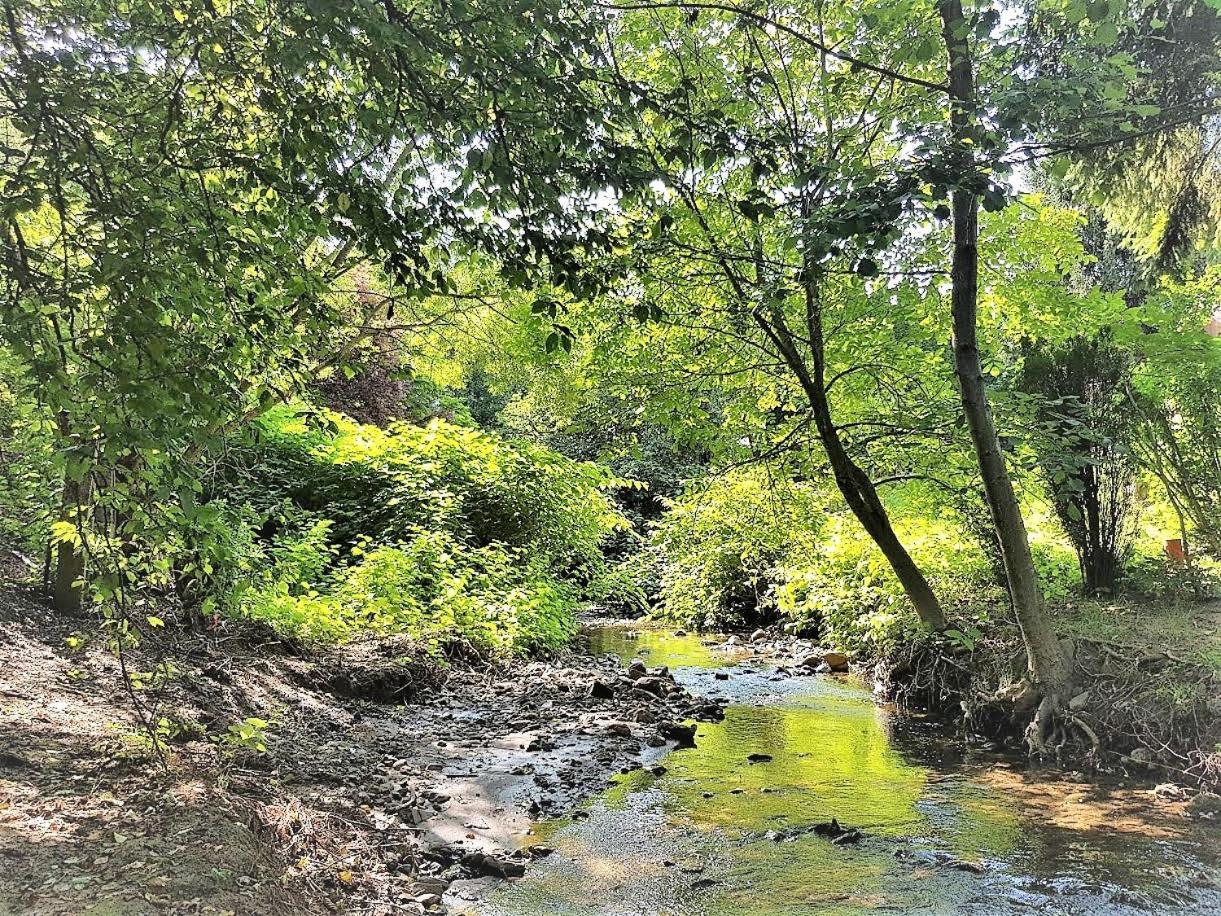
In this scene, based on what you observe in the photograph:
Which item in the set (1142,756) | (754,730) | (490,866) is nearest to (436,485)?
(754,730)

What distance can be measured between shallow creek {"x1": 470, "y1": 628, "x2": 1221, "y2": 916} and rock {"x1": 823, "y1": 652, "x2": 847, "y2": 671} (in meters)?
3.72

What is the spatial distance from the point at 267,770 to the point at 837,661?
8.13 metres

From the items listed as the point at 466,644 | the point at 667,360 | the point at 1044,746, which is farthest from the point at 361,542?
the point at 1044,746

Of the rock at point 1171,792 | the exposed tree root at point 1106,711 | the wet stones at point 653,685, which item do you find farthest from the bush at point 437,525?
the rock at point 1171,792

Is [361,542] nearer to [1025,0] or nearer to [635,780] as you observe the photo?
[635,780]

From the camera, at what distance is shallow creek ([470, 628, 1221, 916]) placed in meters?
3.97

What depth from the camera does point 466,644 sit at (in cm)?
891

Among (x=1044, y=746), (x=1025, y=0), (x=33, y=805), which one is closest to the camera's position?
(x=33, y=805)

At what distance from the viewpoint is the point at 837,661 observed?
1084 cm

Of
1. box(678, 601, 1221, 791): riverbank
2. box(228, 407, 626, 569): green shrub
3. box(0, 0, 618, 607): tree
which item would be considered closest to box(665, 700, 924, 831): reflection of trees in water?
box(678, 601, 1221, 791): riverbank

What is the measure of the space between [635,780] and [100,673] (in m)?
3.63

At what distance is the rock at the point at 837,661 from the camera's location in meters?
10.8

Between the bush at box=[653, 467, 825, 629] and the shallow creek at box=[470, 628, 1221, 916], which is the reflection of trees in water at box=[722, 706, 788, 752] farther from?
the bush at box=[653, 467, 825, 629]

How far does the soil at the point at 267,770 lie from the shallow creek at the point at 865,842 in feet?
1.31
